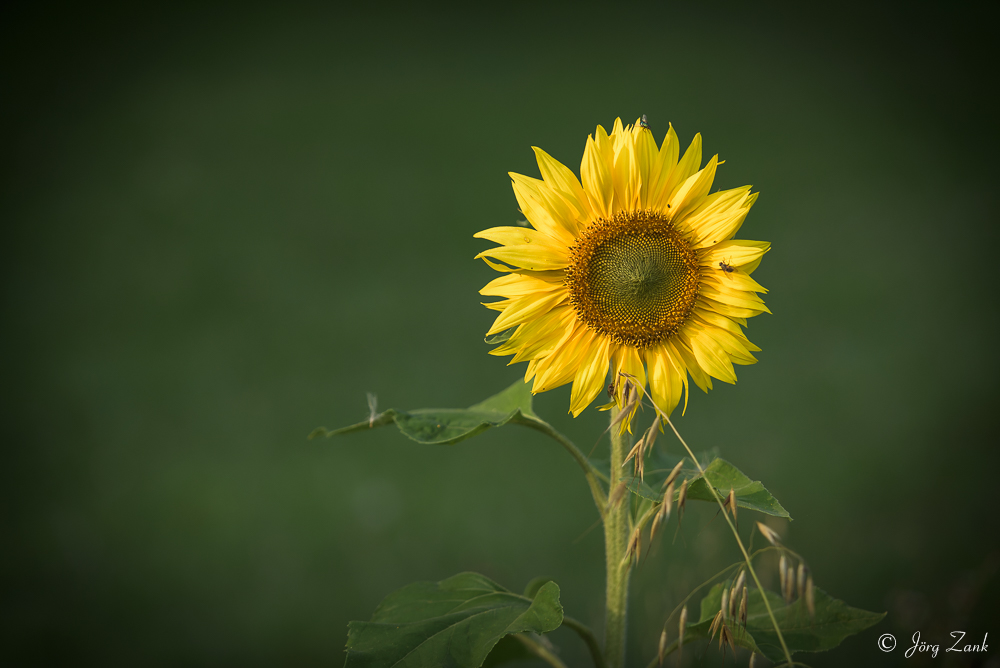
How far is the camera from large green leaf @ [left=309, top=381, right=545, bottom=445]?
72 centimetres

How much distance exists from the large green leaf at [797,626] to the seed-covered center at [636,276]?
0.98 ft

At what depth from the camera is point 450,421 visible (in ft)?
2.62

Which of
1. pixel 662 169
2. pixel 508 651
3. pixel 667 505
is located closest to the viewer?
pixel 667 505

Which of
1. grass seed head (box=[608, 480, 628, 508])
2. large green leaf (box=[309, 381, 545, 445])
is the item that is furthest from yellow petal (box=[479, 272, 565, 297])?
grass seed head (box=[608, 480, 628, 508])

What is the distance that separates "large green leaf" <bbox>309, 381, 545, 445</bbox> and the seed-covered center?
0.13 m

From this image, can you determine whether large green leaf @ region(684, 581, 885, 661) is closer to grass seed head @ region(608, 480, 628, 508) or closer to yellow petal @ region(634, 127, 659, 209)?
grass seed head @ region(608, 480, 628, 508)

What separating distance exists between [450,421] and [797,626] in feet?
1.55

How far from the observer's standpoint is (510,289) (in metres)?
0.77

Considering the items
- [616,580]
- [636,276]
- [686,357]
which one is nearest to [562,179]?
[636,276]

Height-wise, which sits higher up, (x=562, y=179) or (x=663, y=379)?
(x=562, y=179)

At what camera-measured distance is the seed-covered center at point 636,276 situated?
77 cm

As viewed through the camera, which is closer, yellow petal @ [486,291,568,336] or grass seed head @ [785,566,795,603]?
grass seed head @ [785,566,795,603]

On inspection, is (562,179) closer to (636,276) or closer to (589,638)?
(636,276)

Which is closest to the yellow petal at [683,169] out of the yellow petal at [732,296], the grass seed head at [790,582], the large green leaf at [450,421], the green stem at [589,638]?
the yellow petal at [732,296]
